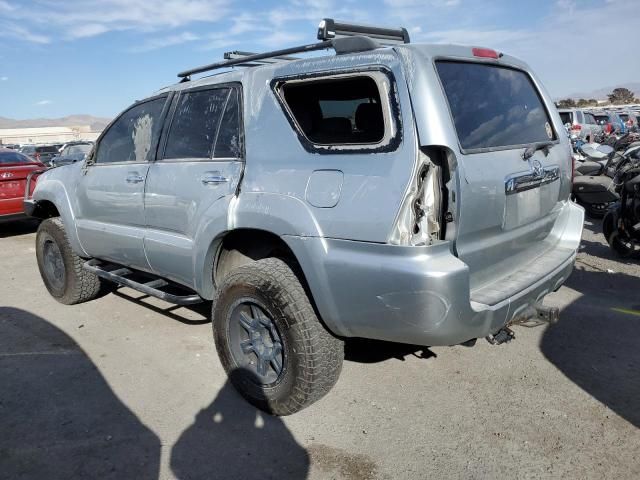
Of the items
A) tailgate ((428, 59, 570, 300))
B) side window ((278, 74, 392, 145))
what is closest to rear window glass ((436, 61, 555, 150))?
tailgate ((428, 59, 570, 300))

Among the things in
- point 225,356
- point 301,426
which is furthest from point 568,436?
point 225,356

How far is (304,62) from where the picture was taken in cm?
304

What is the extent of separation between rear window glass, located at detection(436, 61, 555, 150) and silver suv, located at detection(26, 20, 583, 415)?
0.02 metres

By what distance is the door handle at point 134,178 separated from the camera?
4.06 meters

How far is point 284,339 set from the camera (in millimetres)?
3021

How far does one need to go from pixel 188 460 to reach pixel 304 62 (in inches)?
89.9

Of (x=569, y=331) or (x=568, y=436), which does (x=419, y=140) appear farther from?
(x=569, y=331)

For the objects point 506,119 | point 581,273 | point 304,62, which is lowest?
point 581,273

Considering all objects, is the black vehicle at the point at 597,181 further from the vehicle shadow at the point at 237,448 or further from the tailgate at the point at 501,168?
the vehicle shadow at the point at 237,448

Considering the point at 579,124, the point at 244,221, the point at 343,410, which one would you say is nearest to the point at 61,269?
the point at 244,221

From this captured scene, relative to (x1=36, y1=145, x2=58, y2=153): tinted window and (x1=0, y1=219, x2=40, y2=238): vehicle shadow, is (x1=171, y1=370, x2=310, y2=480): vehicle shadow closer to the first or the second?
(x1=0, y1=219, x2=40, y2=238): vehicle shadow

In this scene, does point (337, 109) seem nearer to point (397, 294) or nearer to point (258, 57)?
point (258, 57)

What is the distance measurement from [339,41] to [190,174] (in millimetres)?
1370

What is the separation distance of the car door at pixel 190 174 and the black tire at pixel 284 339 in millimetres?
443
